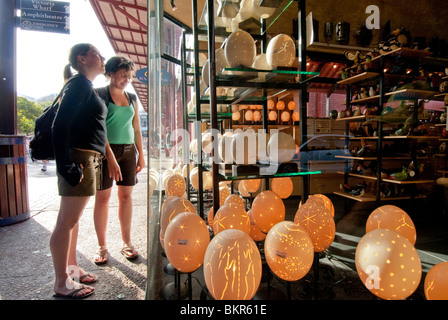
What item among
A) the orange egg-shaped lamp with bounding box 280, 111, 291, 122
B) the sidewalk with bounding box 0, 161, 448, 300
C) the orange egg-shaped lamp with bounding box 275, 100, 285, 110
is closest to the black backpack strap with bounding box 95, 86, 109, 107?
the sidewalk with bounding box 0, 161, 448, 300

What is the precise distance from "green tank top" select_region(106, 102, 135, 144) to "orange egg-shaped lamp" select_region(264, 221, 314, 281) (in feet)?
4.10

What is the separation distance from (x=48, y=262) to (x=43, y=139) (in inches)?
40.5

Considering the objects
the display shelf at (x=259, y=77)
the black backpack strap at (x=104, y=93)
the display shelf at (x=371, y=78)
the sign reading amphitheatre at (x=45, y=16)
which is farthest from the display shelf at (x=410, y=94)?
the sign reading amphitheatre at (x=45, y=16)

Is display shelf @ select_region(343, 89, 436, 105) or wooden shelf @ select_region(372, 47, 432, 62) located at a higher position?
wooden shelf @ select_region(372, 47, 432, 62)

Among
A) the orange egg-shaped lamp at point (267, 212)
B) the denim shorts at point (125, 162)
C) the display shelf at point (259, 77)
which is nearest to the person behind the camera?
the display shelf at point (259, 77)

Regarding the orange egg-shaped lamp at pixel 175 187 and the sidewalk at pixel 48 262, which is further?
the orange egg-shaped lamp at pixel 175 187

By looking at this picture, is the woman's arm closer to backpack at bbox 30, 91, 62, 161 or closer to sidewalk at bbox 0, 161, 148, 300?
backpack at bbox 30, 91, 62, 161

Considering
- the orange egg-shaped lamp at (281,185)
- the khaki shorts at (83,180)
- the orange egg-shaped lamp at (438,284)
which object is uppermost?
the khaki shorts at (83,180)

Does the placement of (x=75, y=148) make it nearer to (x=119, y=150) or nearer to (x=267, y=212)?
(x=119, y=150)

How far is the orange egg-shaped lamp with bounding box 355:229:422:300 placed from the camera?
0.82 metres

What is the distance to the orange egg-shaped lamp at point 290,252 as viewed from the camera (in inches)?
37.8

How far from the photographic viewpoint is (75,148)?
117 centimetres

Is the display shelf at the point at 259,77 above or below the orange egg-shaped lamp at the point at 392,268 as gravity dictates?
above

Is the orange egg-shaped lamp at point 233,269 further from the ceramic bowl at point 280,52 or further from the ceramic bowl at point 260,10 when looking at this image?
the ceramic bowl at point 260,10
